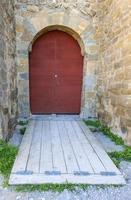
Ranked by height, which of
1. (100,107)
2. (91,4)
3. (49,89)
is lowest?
(100,107)

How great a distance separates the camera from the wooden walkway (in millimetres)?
2146

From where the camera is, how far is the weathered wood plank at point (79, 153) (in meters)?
2.37

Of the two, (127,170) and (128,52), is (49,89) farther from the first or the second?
(127,170)

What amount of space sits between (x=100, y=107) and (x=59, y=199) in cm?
284

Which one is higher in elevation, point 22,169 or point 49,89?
point 49,89

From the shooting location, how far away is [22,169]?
2.28 metres

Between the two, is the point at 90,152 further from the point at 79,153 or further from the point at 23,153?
the point at 23,153

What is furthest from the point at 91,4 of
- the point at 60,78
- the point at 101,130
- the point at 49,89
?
the point at 101,130

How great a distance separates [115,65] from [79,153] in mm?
1794

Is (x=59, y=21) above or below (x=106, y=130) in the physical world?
above

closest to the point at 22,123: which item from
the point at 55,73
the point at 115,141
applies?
the point at 55,73

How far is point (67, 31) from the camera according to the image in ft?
15.0

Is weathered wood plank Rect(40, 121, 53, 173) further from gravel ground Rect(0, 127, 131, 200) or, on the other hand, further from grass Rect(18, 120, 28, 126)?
grass Rect(18, 120, 28, 126)

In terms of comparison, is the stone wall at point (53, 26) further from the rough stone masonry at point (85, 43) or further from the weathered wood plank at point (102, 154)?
the weathered wood plank at point (102, 154)
